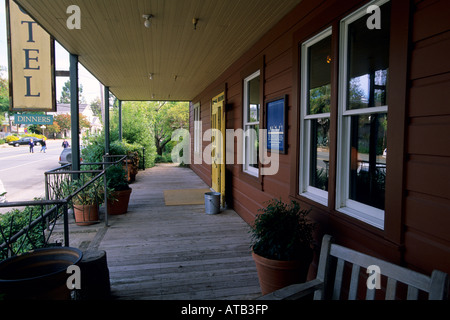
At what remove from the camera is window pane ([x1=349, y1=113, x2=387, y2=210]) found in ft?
6.75

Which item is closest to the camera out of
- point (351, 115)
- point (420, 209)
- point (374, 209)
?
point (420, 209)

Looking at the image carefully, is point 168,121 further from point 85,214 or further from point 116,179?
point 85,214

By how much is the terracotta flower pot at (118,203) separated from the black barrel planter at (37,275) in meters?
3.53

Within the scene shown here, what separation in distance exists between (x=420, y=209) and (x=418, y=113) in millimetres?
507

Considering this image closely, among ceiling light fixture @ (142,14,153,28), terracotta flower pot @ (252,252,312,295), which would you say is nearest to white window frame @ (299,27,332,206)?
terracotta flower pot @ (252,252,312,295)

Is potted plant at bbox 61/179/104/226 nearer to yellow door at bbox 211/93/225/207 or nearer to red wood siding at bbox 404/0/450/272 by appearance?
yellow door at bbox 211/93/225/207

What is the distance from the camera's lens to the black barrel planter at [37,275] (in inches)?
56.5

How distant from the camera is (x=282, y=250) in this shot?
2322 millimetres

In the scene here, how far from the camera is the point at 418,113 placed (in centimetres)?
161

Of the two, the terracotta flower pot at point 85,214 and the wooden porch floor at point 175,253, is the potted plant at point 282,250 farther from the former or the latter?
the terracotta flower pot at point 85,214

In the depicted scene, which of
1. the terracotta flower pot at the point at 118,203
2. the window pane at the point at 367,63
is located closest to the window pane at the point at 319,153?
the window pane at the point at 367,63

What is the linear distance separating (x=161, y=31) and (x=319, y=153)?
2.64m
